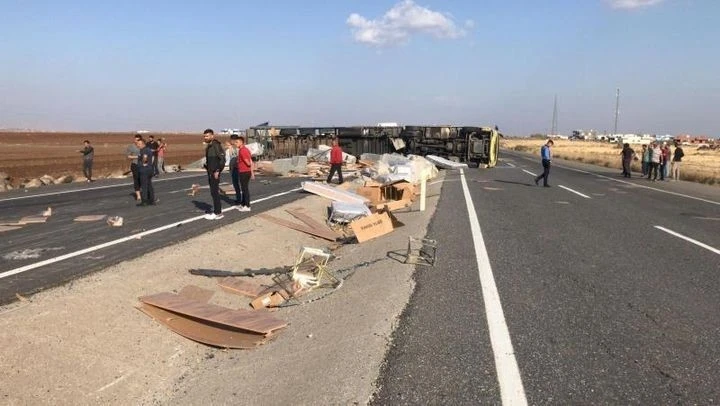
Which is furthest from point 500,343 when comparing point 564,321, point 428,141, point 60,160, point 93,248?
point 60,160

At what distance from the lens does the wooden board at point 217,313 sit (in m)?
5.44

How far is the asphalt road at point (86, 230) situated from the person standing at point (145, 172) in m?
0.30

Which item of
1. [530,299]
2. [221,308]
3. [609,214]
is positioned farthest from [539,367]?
[609,214]

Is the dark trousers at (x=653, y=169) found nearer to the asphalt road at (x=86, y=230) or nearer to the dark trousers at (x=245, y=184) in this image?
the asphalt road at (x=86, y=230)

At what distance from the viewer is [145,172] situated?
45.6 ft

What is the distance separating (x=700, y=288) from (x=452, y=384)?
13.5 feet

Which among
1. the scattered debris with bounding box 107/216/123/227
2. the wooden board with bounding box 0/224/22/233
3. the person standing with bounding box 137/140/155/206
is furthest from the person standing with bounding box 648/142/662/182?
the wooden board with bounding box 0/224/22/233

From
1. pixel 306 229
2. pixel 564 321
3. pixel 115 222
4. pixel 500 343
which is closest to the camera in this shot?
pixel 500 343

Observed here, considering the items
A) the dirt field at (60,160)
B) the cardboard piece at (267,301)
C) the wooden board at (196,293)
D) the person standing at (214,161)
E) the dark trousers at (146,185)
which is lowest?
the dirt field at (60,160)

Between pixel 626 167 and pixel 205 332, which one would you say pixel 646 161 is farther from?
pixel 205 332

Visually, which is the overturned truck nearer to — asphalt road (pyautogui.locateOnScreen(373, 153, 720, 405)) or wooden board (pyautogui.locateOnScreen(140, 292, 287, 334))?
asphalt road (pyautogui.locateOnScreen(373, 153, 720, 405))

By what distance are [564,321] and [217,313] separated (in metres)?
3.39

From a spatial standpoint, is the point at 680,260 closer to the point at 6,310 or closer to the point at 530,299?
the point at 530,299

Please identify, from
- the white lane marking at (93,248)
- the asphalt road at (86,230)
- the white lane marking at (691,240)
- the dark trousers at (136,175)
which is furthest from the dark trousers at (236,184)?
the white lane marking at (691,240)
